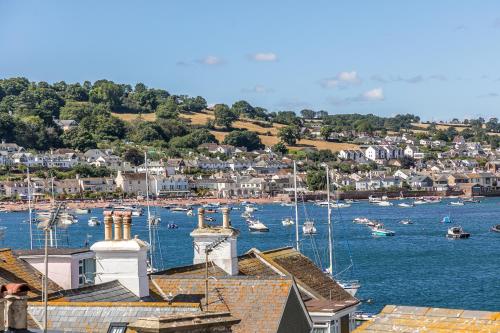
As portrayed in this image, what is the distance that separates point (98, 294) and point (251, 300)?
2.08 meters

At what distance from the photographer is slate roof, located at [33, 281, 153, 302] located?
13.4 metres

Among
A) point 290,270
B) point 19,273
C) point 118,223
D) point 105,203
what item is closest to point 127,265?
point 118,223

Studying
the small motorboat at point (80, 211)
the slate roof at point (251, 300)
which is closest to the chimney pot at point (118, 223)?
the slate roof at point (251, 300)

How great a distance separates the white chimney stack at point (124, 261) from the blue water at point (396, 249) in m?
38.5

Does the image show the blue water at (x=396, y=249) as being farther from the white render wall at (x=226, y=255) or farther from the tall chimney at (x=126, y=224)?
the tall chimney at (x=126, y=224)

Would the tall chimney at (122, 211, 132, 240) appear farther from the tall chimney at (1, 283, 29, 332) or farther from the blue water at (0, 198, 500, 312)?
the blue water at (0, 198, 500, 312)

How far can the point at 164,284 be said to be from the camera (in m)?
15.4

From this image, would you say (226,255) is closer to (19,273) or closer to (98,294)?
(19,273)

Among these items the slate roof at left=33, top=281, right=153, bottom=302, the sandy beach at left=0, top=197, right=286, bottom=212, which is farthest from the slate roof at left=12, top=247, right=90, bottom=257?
the sandy beach at left=0, top=197, right=286, bottom=212

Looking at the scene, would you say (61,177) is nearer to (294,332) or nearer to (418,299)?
(418,299)

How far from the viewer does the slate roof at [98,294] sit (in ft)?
44.1

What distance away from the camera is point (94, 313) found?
12.1m

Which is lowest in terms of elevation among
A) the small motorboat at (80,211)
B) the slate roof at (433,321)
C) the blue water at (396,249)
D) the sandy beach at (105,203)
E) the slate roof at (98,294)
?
the blue water at (396,249)

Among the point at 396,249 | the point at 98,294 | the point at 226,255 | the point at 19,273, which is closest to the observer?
the point at 98,294
